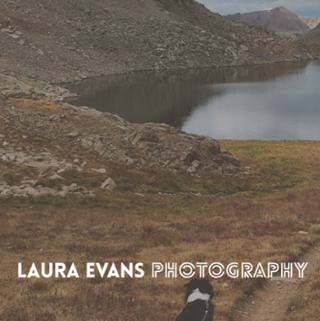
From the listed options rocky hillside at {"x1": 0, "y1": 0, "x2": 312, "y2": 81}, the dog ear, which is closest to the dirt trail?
the dog ear

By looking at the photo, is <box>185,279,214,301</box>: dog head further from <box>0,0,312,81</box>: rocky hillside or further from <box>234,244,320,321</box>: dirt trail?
<box>0,0,312,81</box>: rocky hillside

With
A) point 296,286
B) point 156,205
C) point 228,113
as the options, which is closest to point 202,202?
point 156,205

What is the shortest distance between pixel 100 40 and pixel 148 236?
155 meters

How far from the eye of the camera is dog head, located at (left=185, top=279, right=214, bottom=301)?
1256cm

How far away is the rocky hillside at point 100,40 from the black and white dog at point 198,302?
11644cm

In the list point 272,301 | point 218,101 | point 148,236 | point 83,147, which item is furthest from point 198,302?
point 218,101

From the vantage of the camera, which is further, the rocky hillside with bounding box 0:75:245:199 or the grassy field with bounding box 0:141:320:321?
the rocky hillside with bounding box 0:75:245:199

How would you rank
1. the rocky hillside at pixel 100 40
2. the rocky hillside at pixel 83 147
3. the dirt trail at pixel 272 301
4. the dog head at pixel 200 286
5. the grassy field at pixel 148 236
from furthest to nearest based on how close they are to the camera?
the rocky hillside at pixel 100 40, the rocky hillside at pixel 83 147, the dog head at pixel 200 286, the grassy field at pixel 148 236, the dirt trail at pixel 272 301

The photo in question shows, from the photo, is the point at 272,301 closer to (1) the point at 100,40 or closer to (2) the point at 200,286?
(2) the point at 200,286

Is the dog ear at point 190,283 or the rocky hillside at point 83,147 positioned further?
the rocky hillside at point 83,147

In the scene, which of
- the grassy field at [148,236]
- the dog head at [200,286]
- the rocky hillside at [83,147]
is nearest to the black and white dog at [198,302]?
the dog head at [200,286]

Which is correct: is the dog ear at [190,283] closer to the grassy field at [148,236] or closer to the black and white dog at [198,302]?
the black and white dog at [198,302]

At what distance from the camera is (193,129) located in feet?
247

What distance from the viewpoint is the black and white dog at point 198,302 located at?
35.6ft
